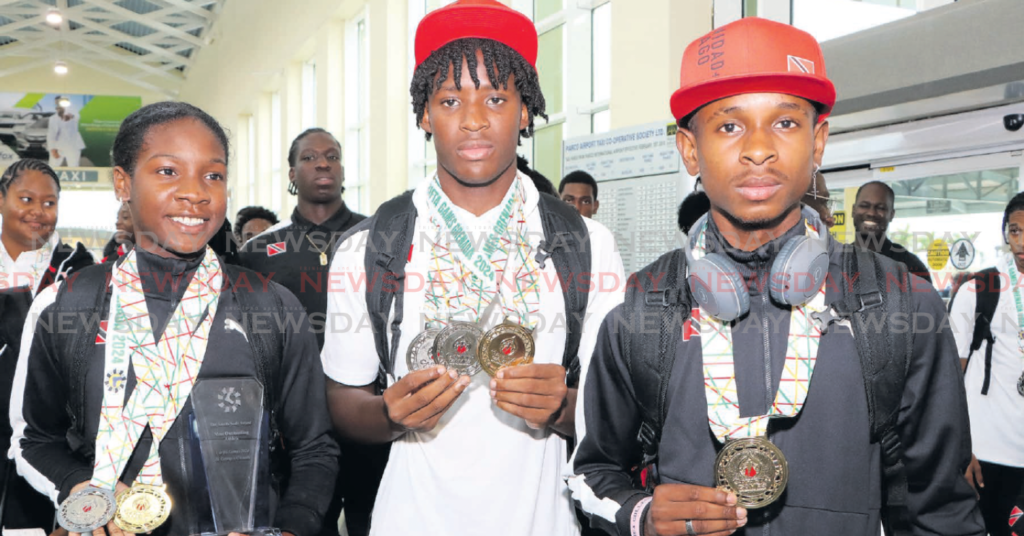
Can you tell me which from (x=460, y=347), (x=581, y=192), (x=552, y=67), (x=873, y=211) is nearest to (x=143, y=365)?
(x=460, y=347)

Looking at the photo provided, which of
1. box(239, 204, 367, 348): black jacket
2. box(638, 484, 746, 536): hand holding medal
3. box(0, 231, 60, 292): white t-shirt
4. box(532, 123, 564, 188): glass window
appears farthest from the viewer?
box(532, 123, 564, 188): glass window

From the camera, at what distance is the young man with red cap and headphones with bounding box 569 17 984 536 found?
5.09 feet

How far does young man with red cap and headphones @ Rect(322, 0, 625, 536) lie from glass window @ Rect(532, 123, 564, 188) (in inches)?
276

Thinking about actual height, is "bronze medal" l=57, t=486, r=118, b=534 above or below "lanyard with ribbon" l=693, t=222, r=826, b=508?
below

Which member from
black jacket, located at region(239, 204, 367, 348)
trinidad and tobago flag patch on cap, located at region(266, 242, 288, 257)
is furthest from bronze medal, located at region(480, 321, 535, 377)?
trinidad and tobago flag patch on cap, located at region(266, 242, 288, 257)

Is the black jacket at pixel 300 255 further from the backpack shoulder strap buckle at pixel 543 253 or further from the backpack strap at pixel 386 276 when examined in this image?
the backpack shoulder strap buckle at pixel 543 253

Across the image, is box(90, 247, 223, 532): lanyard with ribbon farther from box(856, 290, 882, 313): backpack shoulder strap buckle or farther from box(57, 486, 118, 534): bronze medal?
box(856, 290, 882, 313): backpack shoulder strap buckle

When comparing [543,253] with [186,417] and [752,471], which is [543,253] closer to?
[752,471]

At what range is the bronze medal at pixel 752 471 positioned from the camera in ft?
4.93

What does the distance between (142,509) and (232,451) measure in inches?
8.6

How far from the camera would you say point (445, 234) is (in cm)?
212

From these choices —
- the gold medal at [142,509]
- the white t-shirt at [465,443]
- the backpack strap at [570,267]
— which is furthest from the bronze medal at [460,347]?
the gold medal at [142,509]

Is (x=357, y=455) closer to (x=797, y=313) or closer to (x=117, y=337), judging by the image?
(x=117, y=337)

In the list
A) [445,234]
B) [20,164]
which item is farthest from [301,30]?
[445,234]
